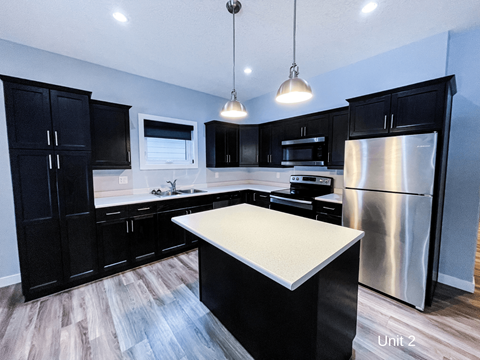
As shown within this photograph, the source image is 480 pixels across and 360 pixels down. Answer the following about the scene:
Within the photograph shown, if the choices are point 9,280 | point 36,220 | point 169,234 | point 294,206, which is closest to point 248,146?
point 294,206

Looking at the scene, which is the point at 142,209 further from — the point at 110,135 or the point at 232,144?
the point at 232,144

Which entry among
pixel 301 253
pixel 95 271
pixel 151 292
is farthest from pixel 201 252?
pixel 95 271

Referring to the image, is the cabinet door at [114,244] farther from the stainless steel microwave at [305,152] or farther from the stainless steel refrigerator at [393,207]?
the stainless steel refrigerator at [393,207]

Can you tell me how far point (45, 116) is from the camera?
2152 mm

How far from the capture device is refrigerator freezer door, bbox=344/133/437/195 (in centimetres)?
188

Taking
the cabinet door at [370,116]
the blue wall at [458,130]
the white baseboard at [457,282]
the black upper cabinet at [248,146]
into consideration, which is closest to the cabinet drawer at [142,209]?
the black upper cabinet at [248,146]

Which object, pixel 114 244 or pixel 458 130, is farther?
pixel 114 244

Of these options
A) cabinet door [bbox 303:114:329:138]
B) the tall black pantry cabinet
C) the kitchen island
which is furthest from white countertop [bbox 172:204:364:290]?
cabinet door [bbox 303:114:329:138]

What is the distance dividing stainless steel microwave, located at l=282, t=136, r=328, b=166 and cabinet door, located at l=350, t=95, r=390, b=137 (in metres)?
0.70

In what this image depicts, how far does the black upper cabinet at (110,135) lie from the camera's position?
269cm

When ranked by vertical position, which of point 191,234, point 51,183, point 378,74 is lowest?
point 191,234

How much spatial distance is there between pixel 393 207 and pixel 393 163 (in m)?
0.46

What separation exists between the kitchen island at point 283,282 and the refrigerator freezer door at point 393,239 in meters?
0.96

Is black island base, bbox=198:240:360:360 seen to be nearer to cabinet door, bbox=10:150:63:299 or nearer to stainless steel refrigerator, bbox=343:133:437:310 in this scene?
stainless steel refrigerator, bbox=343:133:437:310
